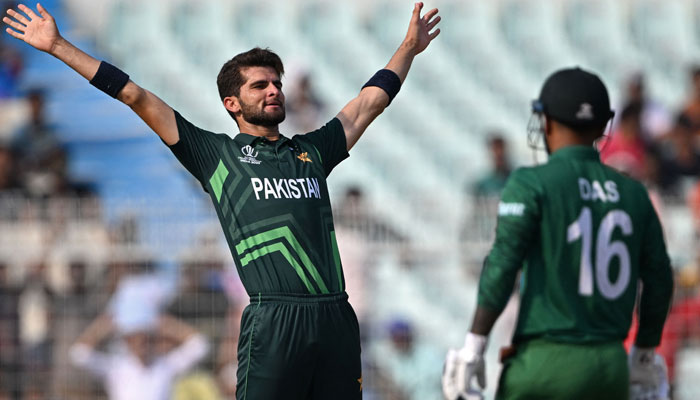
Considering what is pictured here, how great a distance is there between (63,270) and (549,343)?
5826mm

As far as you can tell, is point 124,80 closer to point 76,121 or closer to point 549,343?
point 549,343

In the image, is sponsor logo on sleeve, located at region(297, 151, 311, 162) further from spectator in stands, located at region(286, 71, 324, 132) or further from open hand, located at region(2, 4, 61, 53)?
spectator in stands, located at region(286, 71, 324, 132)

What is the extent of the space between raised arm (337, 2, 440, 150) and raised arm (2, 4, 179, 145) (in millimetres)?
825

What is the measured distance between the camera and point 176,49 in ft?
47.9

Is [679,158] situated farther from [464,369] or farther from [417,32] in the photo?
[464,369]

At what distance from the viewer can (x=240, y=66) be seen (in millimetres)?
4777

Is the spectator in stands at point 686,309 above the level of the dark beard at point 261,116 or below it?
below

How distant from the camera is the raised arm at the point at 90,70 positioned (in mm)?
4516

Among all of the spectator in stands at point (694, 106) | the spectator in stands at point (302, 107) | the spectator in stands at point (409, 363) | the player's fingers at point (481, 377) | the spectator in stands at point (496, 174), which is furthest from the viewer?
the spectator in stands at point (302, 107)

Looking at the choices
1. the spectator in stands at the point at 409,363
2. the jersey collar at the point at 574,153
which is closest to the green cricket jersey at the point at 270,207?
the jersey collar at the point at 574,153

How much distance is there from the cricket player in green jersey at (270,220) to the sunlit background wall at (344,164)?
4010mm

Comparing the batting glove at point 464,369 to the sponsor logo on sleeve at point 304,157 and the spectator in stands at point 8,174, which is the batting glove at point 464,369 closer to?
the sponsor logo on sleeve at point 304,157

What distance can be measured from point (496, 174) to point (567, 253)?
6.76m

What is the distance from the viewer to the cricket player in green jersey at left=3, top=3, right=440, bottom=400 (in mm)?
4344
